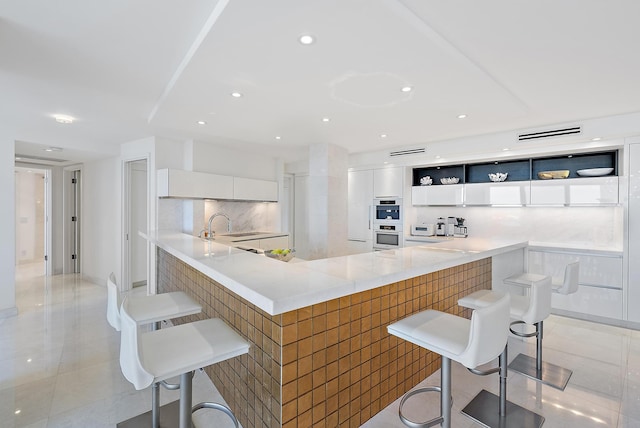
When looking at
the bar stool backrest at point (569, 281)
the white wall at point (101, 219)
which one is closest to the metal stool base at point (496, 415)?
the bar stool backrest at point (569, 281)

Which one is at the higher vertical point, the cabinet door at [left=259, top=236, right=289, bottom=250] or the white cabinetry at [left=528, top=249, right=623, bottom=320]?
the cabinet door at [left=259, top=236, right=289, bottom=250]

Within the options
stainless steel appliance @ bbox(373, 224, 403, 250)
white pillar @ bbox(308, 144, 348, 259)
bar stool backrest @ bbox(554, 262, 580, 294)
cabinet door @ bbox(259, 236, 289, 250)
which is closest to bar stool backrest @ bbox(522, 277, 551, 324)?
bar stool backrest @ bbox(554, 262, 580, 294)

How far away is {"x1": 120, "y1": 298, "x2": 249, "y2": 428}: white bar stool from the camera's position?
3.87 feet

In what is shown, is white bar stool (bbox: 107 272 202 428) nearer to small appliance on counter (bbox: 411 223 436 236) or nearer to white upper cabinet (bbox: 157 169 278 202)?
white upper cabinet (bbox: 157 169 278 202)

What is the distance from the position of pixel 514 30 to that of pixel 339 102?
1431 millimetres

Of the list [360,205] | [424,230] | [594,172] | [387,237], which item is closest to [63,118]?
[360,205]

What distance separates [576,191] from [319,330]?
164 inches

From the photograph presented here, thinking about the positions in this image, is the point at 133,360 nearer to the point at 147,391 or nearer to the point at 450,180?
the point at 147,391

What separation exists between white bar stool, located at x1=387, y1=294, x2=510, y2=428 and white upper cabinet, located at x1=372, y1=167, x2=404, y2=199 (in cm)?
364

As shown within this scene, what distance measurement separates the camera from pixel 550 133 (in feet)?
12.3

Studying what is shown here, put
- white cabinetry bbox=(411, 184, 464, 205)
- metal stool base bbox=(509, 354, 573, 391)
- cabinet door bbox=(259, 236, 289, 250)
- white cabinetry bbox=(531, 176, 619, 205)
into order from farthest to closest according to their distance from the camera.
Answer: cabinet door bbox=(259, 236, 289, 250) → white cabinetry bbox=(411, 184, 464, 205) → white cabinetry bbox=(531, 176, 619, 205) → metal stool base bbox=(509, 354, 573, 391)

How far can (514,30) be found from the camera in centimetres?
180

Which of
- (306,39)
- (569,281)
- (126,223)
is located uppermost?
(306,39)

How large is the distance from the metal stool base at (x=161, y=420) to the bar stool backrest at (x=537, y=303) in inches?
94.0
